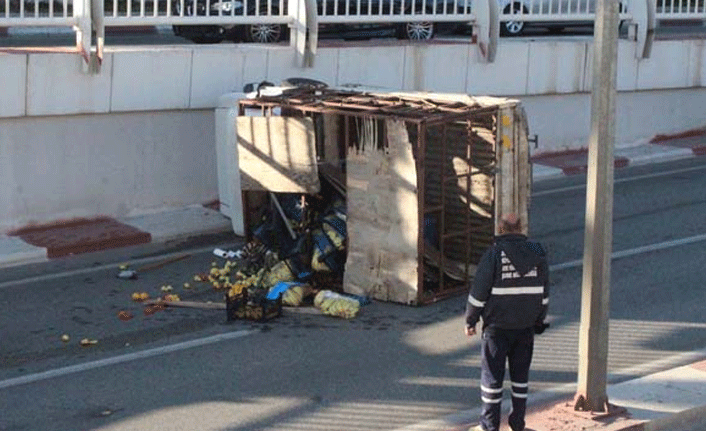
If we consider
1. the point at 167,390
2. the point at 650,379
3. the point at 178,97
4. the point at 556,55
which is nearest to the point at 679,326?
the point at 650,379

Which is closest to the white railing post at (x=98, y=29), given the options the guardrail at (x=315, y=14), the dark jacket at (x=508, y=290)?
the guardrail at (x=315, y=14)

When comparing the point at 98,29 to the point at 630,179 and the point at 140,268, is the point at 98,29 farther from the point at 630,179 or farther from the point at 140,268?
the point at 630,179

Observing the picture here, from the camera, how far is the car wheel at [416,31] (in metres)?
19.0

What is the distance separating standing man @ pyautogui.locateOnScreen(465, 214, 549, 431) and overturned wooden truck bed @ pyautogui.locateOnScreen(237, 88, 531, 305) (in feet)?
12.1

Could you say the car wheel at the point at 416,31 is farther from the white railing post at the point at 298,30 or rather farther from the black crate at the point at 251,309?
the black crate at the point at 251,309

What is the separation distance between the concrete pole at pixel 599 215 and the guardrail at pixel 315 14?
7596 millimetres

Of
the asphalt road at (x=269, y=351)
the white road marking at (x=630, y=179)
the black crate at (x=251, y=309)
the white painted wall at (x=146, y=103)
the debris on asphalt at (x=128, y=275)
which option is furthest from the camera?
the white road marking at (x=630, y=179)

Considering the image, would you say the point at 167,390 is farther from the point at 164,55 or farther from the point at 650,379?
the point at 164,55

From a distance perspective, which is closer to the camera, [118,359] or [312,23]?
[118,359]

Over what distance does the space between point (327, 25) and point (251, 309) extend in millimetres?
7525

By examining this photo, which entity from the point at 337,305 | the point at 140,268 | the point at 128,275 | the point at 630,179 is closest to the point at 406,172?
the point at 337,305

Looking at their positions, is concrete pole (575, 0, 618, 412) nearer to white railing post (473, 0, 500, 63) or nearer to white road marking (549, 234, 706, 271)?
white road marking (549, 234, 706, 271)

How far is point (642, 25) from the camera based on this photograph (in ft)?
66.6

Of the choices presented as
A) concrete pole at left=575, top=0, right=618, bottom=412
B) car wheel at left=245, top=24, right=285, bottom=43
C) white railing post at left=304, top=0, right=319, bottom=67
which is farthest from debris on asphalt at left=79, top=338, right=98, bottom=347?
car wheel at left=245, top=24, right=285, bottom=43
